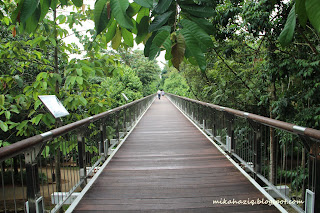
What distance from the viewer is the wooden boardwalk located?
7.84ft

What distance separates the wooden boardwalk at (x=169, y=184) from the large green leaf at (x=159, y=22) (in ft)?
6.18

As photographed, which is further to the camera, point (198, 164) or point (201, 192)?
point (198, 164)

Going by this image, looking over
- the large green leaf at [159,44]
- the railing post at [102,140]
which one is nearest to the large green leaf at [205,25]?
the large green leaf at [159,44]

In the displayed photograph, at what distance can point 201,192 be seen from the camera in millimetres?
2705

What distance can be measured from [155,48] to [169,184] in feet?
7.90

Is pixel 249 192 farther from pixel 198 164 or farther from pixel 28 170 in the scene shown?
pixel 28 170

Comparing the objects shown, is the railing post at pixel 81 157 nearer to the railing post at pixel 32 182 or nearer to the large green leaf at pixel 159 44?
the railing post at pixel 32 182

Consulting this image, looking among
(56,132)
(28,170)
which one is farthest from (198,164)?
(28,170)

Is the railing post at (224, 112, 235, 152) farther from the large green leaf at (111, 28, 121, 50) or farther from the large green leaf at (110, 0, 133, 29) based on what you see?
the large green leaf at (110, 0, 133, 29)

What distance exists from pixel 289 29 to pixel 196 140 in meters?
4.93

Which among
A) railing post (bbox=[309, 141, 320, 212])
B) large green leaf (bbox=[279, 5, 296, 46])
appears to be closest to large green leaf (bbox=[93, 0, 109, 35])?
large green leaf (bbox=[279, 5, 296, 46])

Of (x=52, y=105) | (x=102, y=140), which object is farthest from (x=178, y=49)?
(x=102, y=140)

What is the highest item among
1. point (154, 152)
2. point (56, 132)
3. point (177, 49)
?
point (177, 49)

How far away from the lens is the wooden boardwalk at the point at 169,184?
2.39 m
